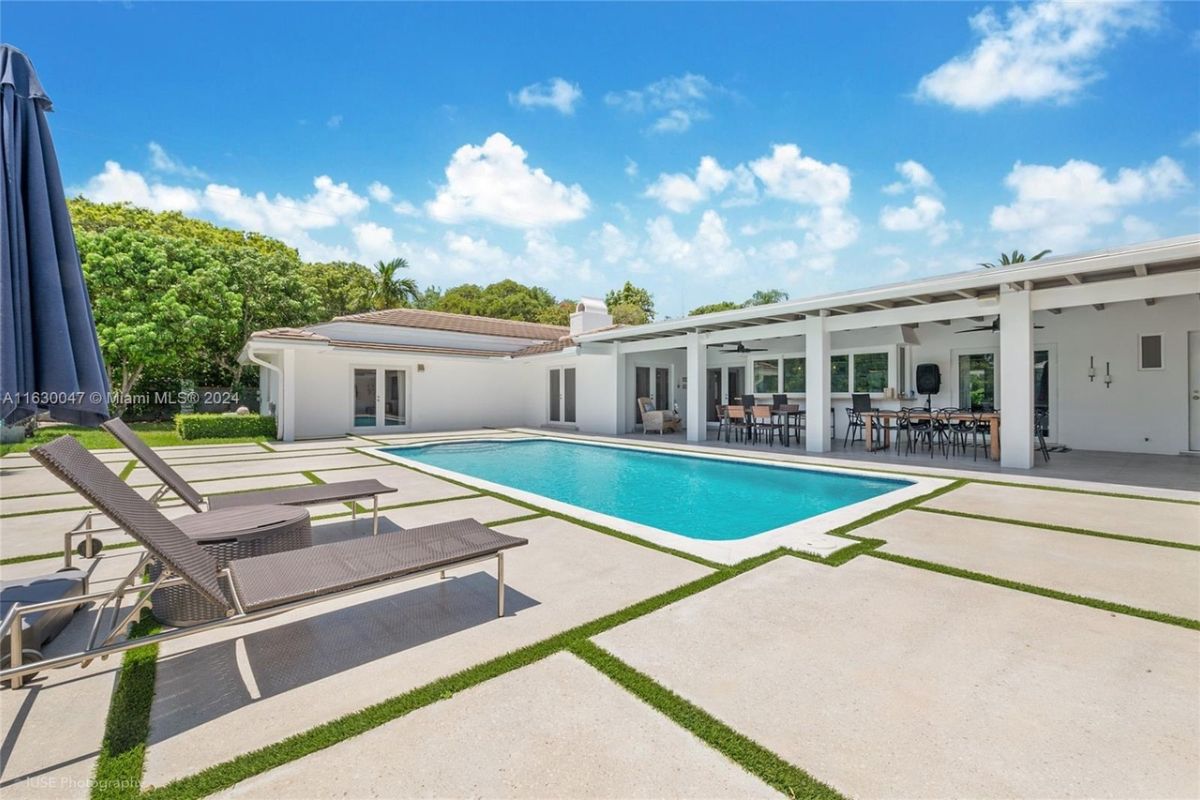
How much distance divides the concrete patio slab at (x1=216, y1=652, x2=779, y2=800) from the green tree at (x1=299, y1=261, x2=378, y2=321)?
3624 cm

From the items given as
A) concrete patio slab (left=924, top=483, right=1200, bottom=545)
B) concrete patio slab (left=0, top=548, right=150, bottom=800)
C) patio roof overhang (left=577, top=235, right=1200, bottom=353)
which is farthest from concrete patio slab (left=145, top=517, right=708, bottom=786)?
patio roof overhang (left=577, top=235, right=1200, bottom=353)

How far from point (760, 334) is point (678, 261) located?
1136 inches

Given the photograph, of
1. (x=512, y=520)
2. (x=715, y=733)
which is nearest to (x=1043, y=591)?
(x=715, y=733)

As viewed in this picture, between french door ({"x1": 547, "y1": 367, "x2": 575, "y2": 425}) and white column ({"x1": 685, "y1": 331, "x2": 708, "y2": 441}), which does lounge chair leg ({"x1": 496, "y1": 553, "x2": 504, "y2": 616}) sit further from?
french door ({"x1": 547, "y1": 367, "x2": 575, "y2": 425})

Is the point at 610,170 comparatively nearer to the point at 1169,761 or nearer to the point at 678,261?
the point at 678,261

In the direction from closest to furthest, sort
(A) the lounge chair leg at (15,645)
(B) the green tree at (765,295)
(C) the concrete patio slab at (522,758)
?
(C) the concrete patio slab at (522,758)
(A) the lounge chair leg at (15,645)
(B) the green tree at (765,295)

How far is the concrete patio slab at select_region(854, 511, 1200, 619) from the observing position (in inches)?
146

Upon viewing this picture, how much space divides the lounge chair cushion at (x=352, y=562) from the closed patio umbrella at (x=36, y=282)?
1420mm

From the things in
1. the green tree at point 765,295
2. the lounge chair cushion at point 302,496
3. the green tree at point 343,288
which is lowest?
the lounge chair cushion at point 302,496

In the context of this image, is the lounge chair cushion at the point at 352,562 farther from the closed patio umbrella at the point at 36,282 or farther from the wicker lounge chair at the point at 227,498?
the wicker lounge chair at the point at 227,498

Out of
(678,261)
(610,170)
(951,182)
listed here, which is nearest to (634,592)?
(610,170)

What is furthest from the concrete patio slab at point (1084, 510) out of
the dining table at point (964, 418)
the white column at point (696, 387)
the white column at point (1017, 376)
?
the white column at point (696, 387)

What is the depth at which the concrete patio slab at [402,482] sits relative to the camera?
7.02 m

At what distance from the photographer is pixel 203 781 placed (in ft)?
6.35
